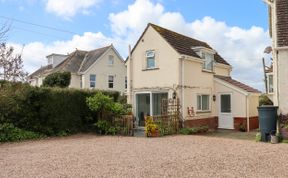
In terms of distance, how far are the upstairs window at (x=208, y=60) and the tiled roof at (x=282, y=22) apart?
7458 mm

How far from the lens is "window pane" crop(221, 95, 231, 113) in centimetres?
2339

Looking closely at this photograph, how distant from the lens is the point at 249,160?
33.9 ft

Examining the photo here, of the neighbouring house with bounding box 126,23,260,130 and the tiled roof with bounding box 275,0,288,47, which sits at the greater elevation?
the tiled roof with bounding box 275,0,288,47

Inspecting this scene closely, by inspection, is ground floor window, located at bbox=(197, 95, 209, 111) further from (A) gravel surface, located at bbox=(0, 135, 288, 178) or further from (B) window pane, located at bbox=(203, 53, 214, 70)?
(A) gravel surface, located at bbox=(0, 135, 288, 178)

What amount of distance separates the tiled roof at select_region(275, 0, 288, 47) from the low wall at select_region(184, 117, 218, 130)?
7787 millimetres

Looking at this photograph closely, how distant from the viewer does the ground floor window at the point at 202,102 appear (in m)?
22.4

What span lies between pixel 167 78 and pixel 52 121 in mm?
7654

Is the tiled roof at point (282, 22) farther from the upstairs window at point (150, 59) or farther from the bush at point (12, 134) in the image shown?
the bush at point (12, 134)

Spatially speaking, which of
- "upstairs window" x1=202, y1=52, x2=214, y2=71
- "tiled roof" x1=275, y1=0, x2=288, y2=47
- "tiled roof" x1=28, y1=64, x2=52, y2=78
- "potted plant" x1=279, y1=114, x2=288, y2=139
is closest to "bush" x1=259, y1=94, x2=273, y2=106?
"upstairs window" x1=202, y1=52, x2=214, y2=71

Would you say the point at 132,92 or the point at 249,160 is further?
the point at 132,92

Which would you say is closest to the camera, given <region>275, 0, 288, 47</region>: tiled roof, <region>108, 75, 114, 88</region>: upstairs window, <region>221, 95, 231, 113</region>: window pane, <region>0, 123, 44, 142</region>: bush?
<region>275, 0, 288, 47</region>: tiled roof

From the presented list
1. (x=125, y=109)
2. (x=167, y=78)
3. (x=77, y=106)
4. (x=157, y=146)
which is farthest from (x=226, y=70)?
(x=157, y=146)

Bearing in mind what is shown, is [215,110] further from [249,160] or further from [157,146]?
[249,160]

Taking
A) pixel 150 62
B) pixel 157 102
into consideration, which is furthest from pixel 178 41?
pixel 157 102
